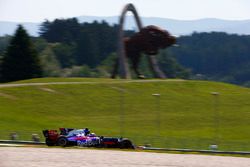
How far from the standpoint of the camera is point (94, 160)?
37.7 metres

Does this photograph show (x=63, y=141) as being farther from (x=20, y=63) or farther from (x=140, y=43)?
(x=20, y=63)

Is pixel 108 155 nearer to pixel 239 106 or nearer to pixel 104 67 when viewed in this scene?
pixel 239 106

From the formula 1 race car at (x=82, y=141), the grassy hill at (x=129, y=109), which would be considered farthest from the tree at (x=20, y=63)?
the formula 1 race car at (x=82, y=141)

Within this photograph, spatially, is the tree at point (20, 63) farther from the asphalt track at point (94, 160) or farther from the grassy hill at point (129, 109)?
the asphalt track at point (94, 160)

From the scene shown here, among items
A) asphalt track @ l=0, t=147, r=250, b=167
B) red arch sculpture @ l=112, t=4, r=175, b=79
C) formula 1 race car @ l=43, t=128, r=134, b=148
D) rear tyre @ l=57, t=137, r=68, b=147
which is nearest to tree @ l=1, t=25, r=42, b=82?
red arch sculpture @ l=112, t=4, r=175, b=79

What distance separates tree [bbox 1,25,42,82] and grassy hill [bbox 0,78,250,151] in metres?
11.5

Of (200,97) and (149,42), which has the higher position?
(149,42)

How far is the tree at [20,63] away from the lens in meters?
123

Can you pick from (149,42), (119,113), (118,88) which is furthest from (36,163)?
(149,42)

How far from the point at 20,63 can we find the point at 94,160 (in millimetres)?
87504

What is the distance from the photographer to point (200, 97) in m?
111

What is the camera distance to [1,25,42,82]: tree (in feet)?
405

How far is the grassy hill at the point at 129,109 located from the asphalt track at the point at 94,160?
3379 centimetres

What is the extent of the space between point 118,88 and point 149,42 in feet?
34.9
